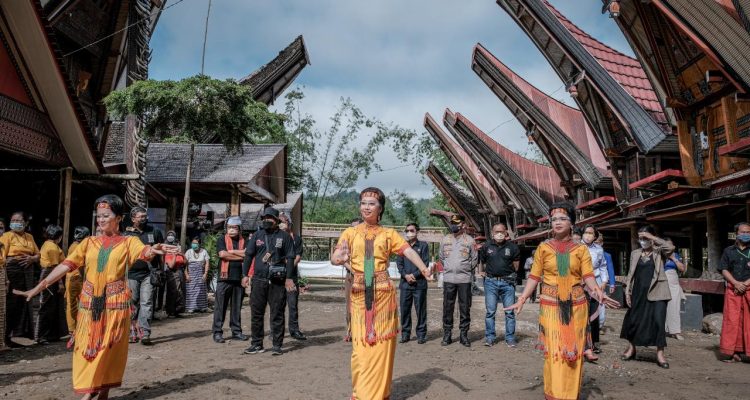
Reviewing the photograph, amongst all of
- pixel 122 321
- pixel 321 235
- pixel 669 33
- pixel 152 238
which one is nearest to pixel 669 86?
pixel 669 33

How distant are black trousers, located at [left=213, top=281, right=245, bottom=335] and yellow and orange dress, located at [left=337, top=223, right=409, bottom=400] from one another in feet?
13.8

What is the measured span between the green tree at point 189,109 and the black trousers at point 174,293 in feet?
9.11

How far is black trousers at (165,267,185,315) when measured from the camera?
1139cm

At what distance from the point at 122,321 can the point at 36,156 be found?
6.93 metres

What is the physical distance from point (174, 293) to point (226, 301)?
3591mm

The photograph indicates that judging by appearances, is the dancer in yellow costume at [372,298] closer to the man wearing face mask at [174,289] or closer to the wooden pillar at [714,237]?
the man wearing face mask at [174,289]

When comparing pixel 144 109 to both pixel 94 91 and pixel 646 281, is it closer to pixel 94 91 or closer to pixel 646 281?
pixel 94 91

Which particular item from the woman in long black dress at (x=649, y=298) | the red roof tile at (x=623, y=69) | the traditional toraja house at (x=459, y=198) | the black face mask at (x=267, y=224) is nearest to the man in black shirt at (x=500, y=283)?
the woman in long black dress at (x=649, y=298)

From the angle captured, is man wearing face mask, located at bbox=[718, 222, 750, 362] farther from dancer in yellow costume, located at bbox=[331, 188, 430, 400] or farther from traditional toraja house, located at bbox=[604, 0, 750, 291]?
dancer in yellow costume, located at bbox=[331, 188, 430, 400]

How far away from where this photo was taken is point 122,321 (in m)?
4.79

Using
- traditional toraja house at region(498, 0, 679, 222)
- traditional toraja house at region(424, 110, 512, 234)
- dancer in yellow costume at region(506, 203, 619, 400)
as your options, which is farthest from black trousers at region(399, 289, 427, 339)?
traditional toraja house at region(424, 110, 512, 234)

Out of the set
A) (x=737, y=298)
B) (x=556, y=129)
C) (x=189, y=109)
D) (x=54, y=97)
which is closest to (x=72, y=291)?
(x=54, y=97)

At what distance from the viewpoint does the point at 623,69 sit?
1600 centimetres

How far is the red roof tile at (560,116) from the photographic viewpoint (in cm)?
1958
